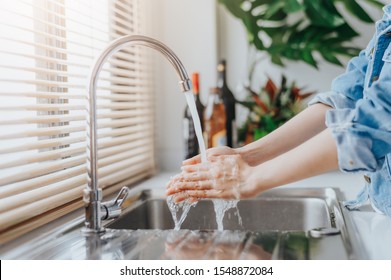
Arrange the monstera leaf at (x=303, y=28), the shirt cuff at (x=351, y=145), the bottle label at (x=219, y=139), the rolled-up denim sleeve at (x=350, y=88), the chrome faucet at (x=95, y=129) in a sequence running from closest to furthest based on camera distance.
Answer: the shirt cuff at (x=351, y=145) < the chrome faucet at (x=95, y=129) < the rolled-up denim sleeve at (x=350, y=88) < the bottle label at (x=219, y=139) < the monstera leaf at (x=303, y=28)

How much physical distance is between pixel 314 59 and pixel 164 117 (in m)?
0.54

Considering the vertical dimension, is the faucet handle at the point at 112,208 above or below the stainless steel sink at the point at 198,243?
above

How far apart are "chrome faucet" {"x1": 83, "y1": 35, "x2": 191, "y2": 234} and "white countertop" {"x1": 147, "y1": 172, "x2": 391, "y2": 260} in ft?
1.29

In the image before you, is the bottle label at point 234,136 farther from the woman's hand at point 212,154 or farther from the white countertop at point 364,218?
the woman's hand at point 212,154

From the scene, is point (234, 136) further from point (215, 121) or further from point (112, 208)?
point (112, 208)

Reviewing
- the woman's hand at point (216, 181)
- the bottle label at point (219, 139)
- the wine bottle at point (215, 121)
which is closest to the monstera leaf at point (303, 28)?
the wine bottle at point (215, 121)

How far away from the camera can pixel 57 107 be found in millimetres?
1059

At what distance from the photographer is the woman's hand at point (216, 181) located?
0.89m

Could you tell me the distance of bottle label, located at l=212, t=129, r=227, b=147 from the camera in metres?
1.59

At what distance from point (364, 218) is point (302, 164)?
0.28m

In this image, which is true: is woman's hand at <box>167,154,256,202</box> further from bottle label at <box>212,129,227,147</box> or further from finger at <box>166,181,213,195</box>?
bottle label at <box>212,129,227,147</box>

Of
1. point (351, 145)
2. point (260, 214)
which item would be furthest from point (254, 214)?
point (351, 145)

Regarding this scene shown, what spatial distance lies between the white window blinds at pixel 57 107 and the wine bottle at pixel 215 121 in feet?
0.63
